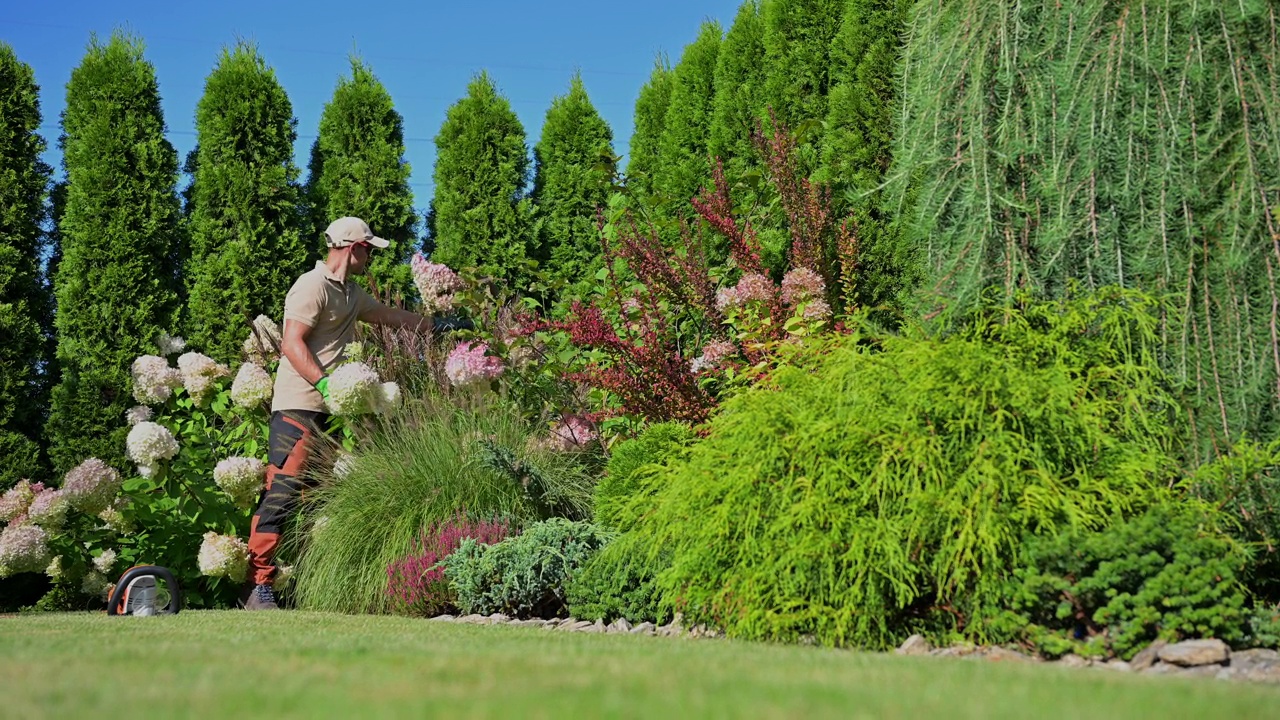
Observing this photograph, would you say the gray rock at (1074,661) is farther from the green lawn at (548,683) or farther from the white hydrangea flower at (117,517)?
the white hydrangea flower at (117,517)

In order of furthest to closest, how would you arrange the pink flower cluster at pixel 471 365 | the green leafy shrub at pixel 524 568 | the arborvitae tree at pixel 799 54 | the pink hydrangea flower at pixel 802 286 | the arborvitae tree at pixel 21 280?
1. the arborvitae tree at pixel 21 280
2. the arborvitae tree at pixel 799 54
3. the pink flower cluster at pixel 471 365
4. the pink hydrangea flower at pixel 802 286
5. the green leafy shrub at pixel 524 568

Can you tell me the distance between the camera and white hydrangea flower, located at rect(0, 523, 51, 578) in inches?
233

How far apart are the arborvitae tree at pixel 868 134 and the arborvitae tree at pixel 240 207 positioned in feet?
14.1

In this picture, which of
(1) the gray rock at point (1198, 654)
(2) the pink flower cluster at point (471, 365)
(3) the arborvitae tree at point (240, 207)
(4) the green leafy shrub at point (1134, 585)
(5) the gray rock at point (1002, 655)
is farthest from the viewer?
(3) the arborvitae tree at point (240, 207)

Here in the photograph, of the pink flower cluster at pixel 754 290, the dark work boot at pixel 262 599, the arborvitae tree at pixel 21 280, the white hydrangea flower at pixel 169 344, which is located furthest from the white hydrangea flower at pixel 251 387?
the pink flower cluster at pixel 754 290

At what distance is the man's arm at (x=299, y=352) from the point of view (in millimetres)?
5949

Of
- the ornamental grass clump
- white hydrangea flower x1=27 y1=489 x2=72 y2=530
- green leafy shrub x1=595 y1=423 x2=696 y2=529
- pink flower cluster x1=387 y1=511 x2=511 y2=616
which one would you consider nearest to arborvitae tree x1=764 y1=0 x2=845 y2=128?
green leafy shrub x1=595 y1=423 x2=696 y2=529

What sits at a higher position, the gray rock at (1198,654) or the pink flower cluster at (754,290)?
the pink flower cluster at (754,290)

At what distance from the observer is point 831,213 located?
577 cm

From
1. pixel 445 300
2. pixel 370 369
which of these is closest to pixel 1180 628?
pixel 370 369

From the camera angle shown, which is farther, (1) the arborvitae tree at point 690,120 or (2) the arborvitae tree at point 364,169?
(2) the arborvitae tree at point 364,169

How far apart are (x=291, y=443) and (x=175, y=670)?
3545 millimetres

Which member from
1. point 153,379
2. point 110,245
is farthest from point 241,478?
point 110,245

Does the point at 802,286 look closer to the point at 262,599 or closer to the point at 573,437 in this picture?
the point at 573,437
